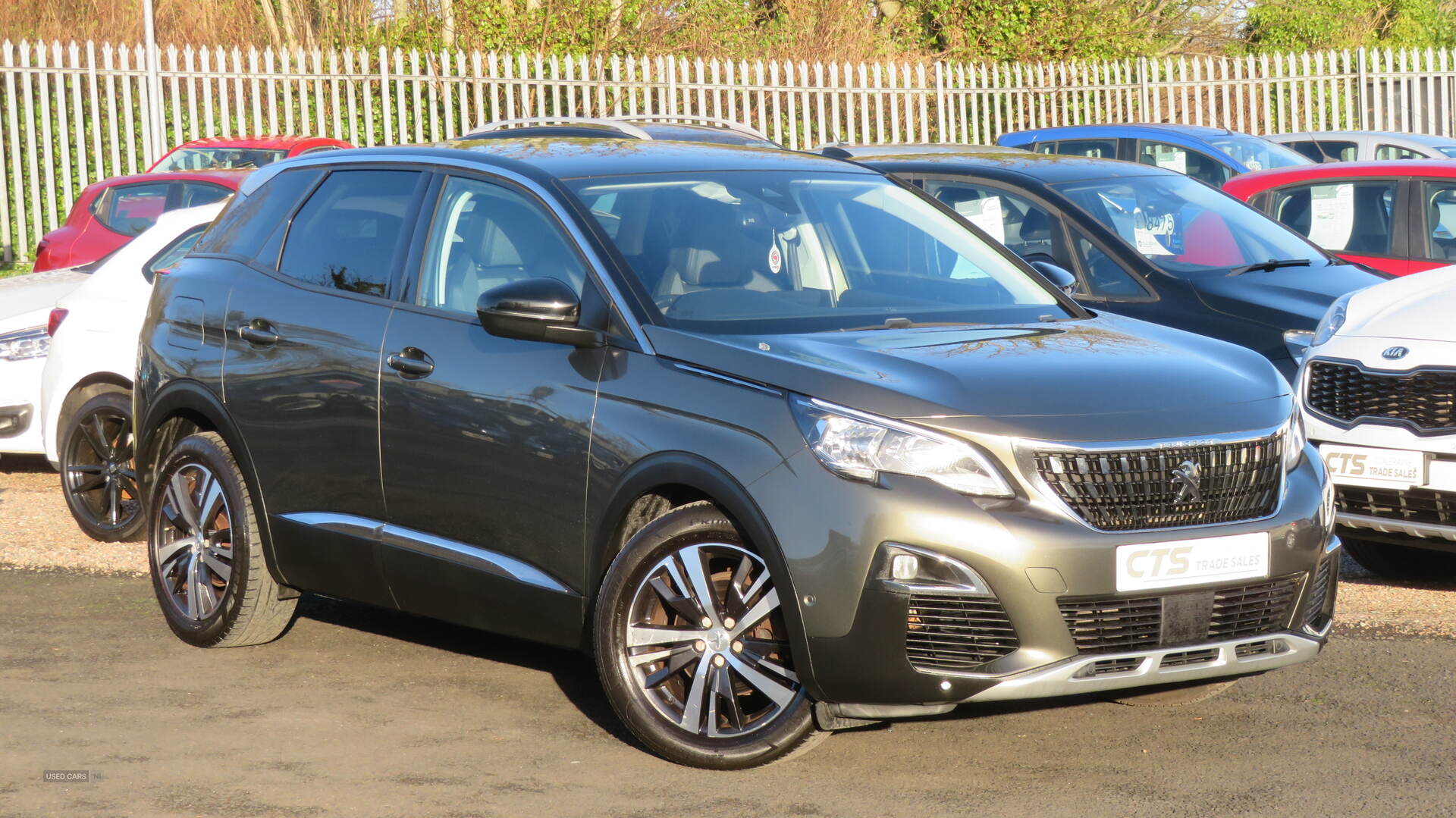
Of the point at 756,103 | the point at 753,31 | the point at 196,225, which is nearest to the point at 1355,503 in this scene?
the point at 196,225

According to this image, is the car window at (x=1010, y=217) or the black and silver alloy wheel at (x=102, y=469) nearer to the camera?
the black and silver alloy wheel at (x=102, y=469)

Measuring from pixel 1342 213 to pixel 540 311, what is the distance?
22.3 feet

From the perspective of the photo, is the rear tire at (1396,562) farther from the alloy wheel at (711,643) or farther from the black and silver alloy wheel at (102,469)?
the black and silver alloy wheel at (102,469)

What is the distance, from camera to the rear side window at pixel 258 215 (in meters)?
6.33

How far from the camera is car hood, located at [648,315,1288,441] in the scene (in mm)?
4438

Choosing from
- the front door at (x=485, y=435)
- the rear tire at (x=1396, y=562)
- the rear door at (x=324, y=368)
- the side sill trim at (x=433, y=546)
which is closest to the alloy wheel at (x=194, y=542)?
the rear door at (x=324, y=368)

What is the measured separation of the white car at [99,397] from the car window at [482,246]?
11.0ft

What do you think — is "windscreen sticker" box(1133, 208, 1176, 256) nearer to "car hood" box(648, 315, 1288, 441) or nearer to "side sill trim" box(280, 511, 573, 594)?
"car hood" box(648, 315, 1288, 441)

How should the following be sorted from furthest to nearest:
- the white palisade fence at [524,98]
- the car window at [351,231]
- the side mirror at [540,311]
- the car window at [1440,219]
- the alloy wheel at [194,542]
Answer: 1. the white palisade fence at [524,98]
2. the car window at [1440,219]
3. the alloy wheel at [194,542]
4. the car window at [351,231]
5. the side mirror at [540,311]

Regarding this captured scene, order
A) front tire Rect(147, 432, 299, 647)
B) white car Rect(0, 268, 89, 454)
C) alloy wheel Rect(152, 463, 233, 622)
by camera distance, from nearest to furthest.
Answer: front tire Rect(147, 432, 299, 647), alloy wheel Rect(152, 463, 233, 622), white car Rect(0, 268, 89, 454)

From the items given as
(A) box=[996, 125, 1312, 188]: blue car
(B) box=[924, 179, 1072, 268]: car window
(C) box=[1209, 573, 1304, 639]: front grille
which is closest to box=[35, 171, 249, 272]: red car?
(B) box=[924, 179, 1072, 268]: car window

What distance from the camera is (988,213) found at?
30.9ft

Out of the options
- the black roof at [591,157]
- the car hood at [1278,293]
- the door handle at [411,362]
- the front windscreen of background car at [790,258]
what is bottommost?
the car hood at [1278,293]

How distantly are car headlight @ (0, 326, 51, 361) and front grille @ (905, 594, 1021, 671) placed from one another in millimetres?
6538
